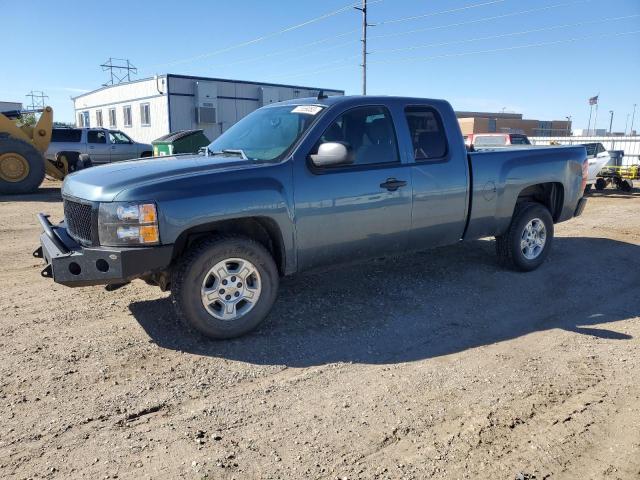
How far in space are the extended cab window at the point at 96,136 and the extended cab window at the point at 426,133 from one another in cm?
1735

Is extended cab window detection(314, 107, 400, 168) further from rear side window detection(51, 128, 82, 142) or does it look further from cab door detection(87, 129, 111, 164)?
rear side window detection(51, 128, 82, 142)

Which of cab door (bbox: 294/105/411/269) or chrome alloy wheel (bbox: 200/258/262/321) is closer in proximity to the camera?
chrome alloy wheel (bbox: 200/258/262/321)

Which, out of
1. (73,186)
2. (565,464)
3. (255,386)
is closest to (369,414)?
(255,386)

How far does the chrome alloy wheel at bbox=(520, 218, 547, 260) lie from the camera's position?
6.25 meters

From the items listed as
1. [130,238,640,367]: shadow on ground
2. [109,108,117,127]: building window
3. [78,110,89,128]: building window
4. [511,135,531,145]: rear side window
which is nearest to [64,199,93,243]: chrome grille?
[130,238,640,367]: shadow on ground

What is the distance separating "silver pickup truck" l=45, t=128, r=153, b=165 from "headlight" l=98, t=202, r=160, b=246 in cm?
1669

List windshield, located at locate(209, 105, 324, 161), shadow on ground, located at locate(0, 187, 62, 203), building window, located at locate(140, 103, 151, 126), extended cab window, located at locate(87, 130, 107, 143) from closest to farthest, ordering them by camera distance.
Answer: windshield, located at locate(209, 105, 324, 161) < shadow on ground, located at locate(0, 187, 62, 203) < extended cab window, located at locate(87, 130, 107, 143) < building window, located at locate(140, 103, 151, 126)

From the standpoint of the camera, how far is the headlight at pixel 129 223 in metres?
3.66

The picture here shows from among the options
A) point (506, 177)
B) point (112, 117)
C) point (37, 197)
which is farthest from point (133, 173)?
point (112, 117)

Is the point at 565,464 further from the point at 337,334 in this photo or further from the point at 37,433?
the point at 37,433

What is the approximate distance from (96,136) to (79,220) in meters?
17.3

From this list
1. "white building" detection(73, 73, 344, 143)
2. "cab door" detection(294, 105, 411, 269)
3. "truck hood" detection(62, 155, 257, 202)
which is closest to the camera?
"truck hood" detection(62, 155, 257, 202)

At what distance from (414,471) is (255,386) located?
4.22 ft

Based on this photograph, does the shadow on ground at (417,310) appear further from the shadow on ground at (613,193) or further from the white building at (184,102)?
the white building at (184,102)
